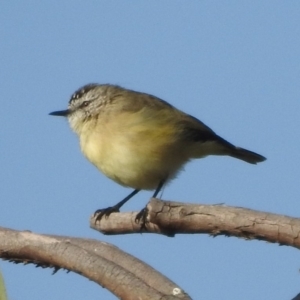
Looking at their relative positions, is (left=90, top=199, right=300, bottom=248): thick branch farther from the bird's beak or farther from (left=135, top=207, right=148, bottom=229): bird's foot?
the bird's beak

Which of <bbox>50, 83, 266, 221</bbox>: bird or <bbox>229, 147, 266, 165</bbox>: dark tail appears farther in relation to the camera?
<bbox>229, 147, 266, 165</bbox>: dark tail

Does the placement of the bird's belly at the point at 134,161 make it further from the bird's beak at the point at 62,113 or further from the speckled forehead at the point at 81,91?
the speckled forehead at the point at 81,91

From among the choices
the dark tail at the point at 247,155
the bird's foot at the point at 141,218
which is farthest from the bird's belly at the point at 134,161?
the bird's foot at the point at 141,218

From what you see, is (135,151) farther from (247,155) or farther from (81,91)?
(81,91)

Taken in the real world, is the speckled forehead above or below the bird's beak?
above

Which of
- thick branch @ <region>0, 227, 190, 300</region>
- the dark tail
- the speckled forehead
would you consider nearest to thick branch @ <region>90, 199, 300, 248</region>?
thick branch @ <region>0, 227, 190, 300</region>

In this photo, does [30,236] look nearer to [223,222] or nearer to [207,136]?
[223,222]
